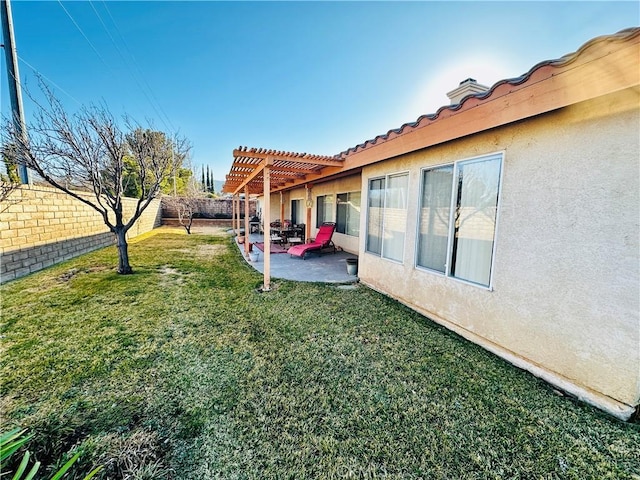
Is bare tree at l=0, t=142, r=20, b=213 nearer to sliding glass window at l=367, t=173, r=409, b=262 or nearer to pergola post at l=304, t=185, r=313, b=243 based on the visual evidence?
sliding glass window at l=367, t=173, r=409, b=262

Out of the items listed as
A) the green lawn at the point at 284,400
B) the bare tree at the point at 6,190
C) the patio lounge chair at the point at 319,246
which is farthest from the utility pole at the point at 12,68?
the patio lounge chair at the point at 319,246

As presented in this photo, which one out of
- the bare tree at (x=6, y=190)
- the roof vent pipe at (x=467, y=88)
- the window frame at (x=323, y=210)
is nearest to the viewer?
the roof vent pipe at (x=467, y=88)

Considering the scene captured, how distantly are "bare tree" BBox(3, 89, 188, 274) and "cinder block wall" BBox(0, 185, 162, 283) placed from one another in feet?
3.28

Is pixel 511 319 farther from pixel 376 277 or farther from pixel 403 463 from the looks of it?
pixel 376 277

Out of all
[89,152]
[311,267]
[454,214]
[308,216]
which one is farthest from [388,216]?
[89,152]

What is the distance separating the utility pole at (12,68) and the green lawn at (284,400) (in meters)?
4.64

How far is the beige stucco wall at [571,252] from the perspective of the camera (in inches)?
101

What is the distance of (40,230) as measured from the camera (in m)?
7.55

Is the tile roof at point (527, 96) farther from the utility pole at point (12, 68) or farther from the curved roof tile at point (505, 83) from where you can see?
the utility pole at point (12, 68)

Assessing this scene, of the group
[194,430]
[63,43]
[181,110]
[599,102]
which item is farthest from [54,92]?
[181,110]

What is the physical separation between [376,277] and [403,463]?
14.6 ft

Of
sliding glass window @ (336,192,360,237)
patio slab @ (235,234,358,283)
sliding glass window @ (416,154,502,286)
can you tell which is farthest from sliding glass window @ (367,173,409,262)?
sliding glass window @ (336,192,360,237)

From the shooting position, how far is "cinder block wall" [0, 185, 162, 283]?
6441 millimetres

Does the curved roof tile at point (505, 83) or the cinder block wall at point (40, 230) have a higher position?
the curved roof tile at point (505, 83)
